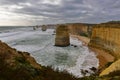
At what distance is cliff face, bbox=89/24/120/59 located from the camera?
35.0 meters

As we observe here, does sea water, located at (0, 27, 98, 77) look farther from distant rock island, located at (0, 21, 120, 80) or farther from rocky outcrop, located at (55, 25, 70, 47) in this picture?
distant rock island, located at (0, 21, 120, 80)

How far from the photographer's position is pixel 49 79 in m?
7.27

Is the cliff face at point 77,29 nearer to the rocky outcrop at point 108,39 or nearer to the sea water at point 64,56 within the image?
the rocky outcrop at point 108,39

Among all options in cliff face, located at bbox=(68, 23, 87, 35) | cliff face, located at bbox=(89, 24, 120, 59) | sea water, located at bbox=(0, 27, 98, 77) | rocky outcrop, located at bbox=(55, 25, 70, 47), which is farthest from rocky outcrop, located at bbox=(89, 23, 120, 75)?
cliff face, located at bbox=(68, 23, 87, 35)

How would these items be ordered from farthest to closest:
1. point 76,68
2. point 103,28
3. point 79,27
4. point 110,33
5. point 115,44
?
point 79,27 < point 103,28 < point 110,33 < point 115,44 < point 76,68

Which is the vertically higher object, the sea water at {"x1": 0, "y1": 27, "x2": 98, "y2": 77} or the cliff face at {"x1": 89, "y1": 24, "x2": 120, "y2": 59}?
the cliff face at {"x1": 89, "y1": 24, "x2": 120, "y2": 59}

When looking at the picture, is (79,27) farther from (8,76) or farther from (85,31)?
(8,76)

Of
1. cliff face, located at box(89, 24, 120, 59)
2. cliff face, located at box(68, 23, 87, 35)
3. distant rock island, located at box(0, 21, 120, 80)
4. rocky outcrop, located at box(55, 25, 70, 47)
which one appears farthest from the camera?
cliff face, located at box(68, 23, 87, 35)

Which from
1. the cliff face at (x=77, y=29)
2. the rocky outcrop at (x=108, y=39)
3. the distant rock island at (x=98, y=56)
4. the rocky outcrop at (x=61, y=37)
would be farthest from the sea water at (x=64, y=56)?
the cliff face at (x=77, y=29)

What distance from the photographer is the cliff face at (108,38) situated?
35.0 metres

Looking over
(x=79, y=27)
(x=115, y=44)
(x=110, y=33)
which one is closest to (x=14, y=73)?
(x=115, y=44)

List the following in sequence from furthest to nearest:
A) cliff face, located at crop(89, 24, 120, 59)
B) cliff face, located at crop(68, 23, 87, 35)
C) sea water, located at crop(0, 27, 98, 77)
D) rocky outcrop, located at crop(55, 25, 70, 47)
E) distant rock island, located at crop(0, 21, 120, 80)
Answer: cliff face, located at crop(68, 23, 87, 35)
rocky outcrop, located at crop(55, 25, 70, 47)
cliff face, located at crop(89, 24, 120, 59)
sea water, located at crop(0, 27, 98, 77)
distant rock island, located at crop(0, 21, 120, 80)

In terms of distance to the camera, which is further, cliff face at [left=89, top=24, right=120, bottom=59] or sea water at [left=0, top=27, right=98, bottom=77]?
cliff face at [left=89, top=24, right=120, bottom=59]

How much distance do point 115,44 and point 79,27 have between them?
88.7m
